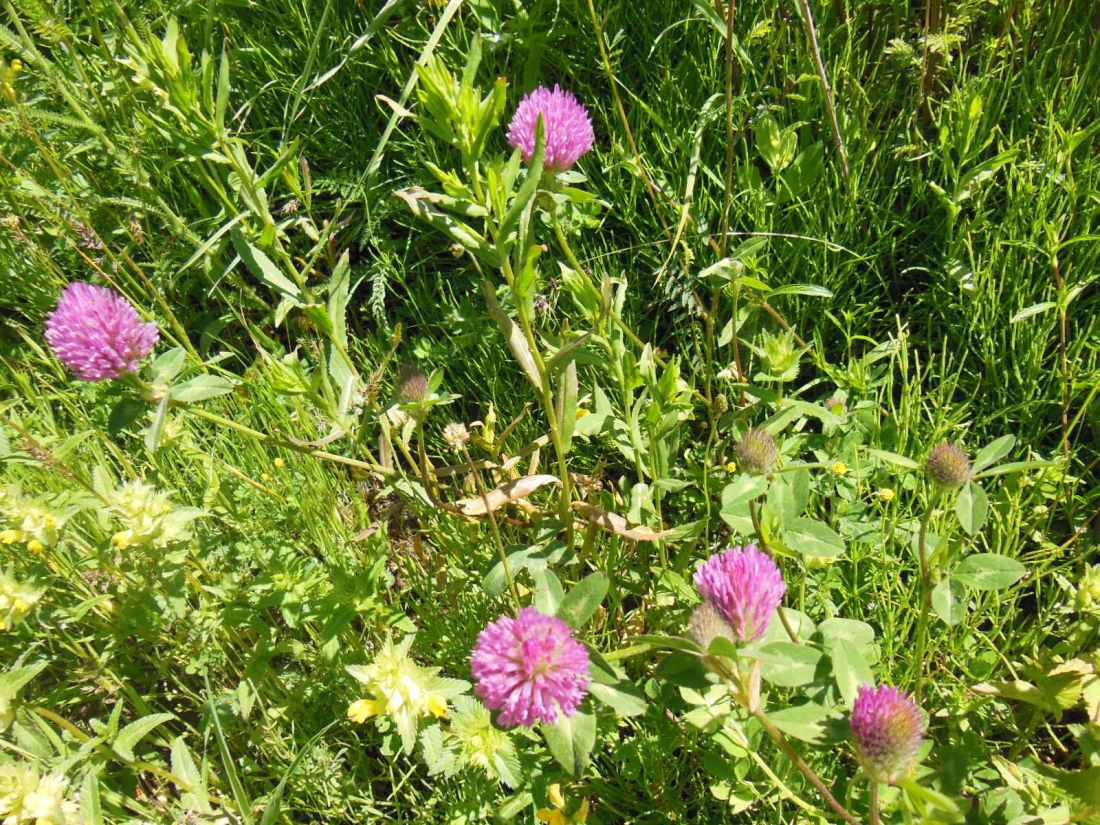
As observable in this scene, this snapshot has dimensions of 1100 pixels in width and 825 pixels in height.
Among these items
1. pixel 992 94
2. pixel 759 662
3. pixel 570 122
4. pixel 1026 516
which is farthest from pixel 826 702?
pixel 992 94

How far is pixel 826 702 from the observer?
1399 mm

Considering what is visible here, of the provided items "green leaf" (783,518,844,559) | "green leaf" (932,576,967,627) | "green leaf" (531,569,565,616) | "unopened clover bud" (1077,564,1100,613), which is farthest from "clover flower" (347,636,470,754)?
"unopened clover bud" (1077,564,1100,613)

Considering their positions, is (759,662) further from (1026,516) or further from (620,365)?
(1026,516)

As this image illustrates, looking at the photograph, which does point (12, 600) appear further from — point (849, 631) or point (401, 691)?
point (849, 631)

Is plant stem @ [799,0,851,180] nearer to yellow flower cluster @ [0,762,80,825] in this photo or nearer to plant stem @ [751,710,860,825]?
plant stem @ [751,710,860,825]

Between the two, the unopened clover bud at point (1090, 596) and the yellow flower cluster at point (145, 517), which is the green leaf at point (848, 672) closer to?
the unopened clover bud at point (1090, 596)

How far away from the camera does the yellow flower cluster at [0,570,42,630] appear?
1.63 meters

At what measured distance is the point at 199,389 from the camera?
4.95ft

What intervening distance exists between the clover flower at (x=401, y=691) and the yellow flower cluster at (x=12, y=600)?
0.73 metres

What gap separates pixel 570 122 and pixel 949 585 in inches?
42.0

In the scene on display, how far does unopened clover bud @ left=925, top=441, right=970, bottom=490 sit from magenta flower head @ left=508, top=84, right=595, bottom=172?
2.64 ft

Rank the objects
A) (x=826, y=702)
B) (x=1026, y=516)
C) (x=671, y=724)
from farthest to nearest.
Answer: (x=1026, y=516)
(x=671, y=724)
(x=826, y=702)

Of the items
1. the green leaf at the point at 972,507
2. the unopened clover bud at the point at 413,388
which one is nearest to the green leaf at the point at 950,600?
the green leaf at the point at 972,507

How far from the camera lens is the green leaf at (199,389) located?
1492 mm
